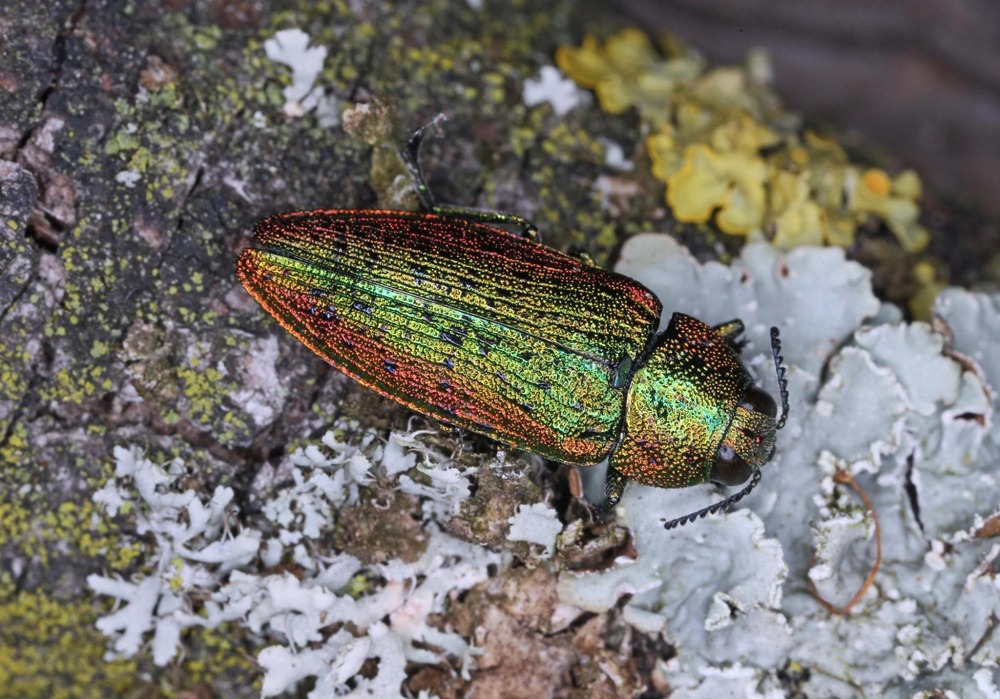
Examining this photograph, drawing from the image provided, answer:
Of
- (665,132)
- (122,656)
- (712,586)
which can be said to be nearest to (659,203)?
(665,132)

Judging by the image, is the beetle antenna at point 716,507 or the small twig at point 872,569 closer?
the beetle antenna at point 716,507

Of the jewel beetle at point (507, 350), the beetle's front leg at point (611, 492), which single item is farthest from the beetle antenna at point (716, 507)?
the beetle's front leg at point (611, 492)

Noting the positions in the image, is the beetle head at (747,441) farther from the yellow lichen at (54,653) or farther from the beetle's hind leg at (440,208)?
the yellow lichen at (54,653)

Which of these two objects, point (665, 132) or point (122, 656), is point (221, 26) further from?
point (122, 656)

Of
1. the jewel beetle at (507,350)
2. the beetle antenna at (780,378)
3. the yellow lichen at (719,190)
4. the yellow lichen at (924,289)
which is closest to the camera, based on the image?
the jewel beetle at (507,350)

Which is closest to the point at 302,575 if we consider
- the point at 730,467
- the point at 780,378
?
the point at 730,467

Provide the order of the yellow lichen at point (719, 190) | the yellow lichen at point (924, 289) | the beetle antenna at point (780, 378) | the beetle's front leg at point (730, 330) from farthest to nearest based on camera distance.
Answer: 1. the yellow lichen at point (924, 289)
2. the yellow lichen at point (719, 190)
3. the beetle's front leg at point (730, 330)
4. the beetle antenna at point (780, 378)

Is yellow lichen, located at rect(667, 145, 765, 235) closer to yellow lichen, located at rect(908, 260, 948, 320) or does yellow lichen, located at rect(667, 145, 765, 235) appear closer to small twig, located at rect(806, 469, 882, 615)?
yellow lichen, located at rect(908, 260, 948, 320)
